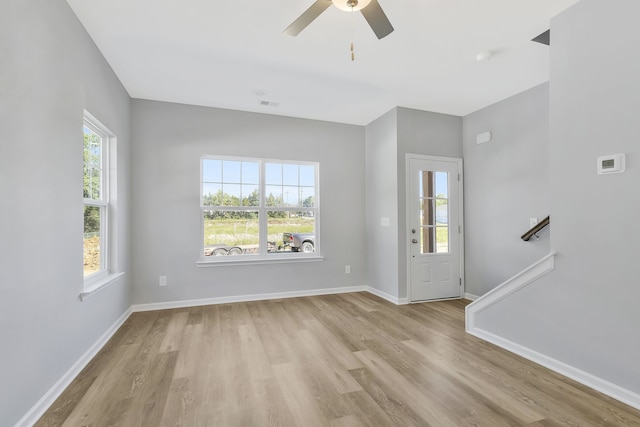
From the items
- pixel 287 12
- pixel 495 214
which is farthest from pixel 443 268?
pixel 287 12

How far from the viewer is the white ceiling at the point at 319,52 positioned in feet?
7.66

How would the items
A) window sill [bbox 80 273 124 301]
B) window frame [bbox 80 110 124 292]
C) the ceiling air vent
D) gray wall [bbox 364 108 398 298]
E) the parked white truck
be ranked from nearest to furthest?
window sill [bbox 80 273 124 301], the ceiling air vent, window frame [bbox 80 110 124 292], gray wall [bbox 364 108 398 298], the parked white truck

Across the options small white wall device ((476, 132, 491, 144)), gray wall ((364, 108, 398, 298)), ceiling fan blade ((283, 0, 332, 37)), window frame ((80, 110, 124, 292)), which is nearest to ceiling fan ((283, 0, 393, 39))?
ceiling fan blade ((283, 0, 332, 37))

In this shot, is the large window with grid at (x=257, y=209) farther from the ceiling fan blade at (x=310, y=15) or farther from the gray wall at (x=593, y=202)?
the gray wall at (x=593, y=202)

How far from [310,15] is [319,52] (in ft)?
3.39

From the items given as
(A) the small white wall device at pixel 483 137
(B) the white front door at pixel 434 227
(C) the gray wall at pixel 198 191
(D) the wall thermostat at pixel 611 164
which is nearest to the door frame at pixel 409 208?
(B) the white front door at pixel 434 227

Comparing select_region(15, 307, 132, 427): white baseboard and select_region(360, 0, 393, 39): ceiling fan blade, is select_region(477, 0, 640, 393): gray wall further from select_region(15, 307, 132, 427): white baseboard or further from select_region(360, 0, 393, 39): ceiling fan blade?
select_region(15, 307, 132, 427): white baseboard

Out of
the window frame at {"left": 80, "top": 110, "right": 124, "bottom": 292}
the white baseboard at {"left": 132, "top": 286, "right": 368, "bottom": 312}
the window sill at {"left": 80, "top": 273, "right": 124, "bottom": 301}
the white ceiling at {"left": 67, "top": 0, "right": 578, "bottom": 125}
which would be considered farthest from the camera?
the white baseboard at {"left": 132, "top": 286, "right": 368, "bottom": 312}

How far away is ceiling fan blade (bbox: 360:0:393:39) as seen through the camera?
74.1 inches

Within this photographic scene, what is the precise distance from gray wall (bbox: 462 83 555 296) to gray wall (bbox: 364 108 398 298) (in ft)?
3.84

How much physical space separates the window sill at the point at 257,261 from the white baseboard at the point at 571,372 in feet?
8.26

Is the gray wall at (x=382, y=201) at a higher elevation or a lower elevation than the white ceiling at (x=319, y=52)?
lower

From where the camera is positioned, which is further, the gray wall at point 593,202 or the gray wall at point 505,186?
the gray wall at point 505,186

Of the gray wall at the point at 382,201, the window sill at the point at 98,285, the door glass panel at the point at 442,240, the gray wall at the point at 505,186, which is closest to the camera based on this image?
the window sill at the point at 98,285
